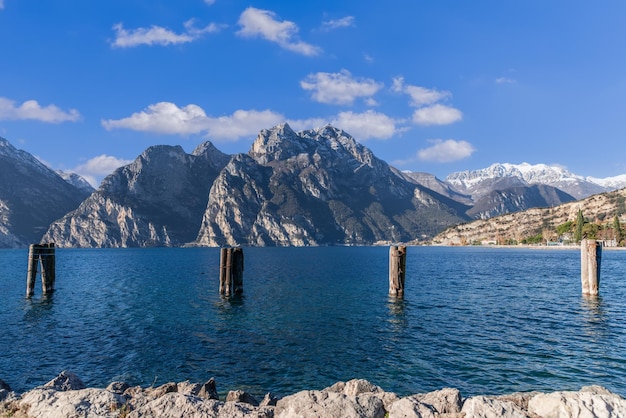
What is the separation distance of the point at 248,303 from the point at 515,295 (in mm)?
34083

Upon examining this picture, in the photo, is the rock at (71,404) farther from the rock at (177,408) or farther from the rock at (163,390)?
the rock at (163,390)

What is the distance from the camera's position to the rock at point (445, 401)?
11.9 metres

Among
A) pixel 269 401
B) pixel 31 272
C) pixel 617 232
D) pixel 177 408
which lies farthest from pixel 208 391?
pixel 617 232

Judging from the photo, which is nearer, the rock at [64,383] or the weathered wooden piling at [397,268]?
the rock at [64,383]

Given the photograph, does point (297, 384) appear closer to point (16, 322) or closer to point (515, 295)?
point (16, 322)

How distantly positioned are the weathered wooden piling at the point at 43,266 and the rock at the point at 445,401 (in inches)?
2212

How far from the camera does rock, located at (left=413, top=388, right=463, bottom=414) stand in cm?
1190

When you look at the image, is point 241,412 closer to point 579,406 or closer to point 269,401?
point 269,401

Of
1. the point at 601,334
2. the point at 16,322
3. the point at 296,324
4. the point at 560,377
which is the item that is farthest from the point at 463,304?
the point at 16,322

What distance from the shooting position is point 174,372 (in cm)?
2333

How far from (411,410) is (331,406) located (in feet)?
7.48

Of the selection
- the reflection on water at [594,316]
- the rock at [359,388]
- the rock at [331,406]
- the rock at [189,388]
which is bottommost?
the reflection on water at [594,316]

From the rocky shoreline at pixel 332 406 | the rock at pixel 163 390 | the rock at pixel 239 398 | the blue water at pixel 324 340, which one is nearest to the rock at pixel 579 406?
the rocky shoreline at pixel 332 406

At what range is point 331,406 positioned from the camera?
457 inches
